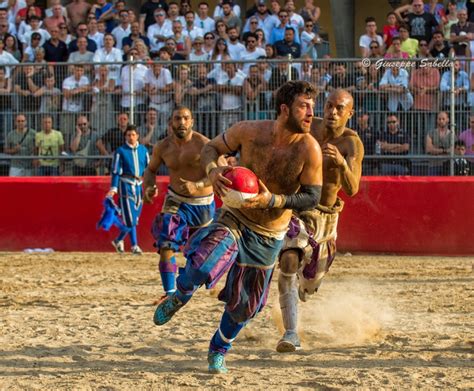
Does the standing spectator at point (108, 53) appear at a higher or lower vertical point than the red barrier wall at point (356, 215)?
higher

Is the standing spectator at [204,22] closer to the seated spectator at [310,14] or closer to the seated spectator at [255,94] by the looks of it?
the seated spectator at [310,14]

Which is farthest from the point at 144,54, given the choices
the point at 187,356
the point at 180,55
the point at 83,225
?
the point at 187,356

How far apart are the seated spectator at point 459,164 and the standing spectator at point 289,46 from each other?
10.4 ft

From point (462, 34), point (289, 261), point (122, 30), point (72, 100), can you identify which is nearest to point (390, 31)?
point (462, 34)

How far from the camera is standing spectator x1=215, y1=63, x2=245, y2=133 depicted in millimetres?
14883

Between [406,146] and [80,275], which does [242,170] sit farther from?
[406,146]

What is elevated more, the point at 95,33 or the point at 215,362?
the point at 95,33

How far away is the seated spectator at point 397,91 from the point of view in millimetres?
14578

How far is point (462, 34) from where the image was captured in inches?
638

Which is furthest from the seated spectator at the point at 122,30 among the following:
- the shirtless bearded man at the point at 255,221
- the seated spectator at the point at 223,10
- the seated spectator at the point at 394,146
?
the shirtless bearded man at the point at 255,221

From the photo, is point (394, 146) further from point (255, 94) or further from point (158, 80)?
point (158, 80)

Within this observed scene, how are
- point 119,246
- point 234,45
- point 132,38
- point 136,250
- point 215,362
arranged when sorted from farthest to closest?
point 132,38, point 234,45, point 119,246, point 136,250, point 215,362

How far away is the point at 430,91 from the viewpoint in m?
14.6

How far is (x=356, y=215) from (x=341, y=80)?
1938 millimetres
